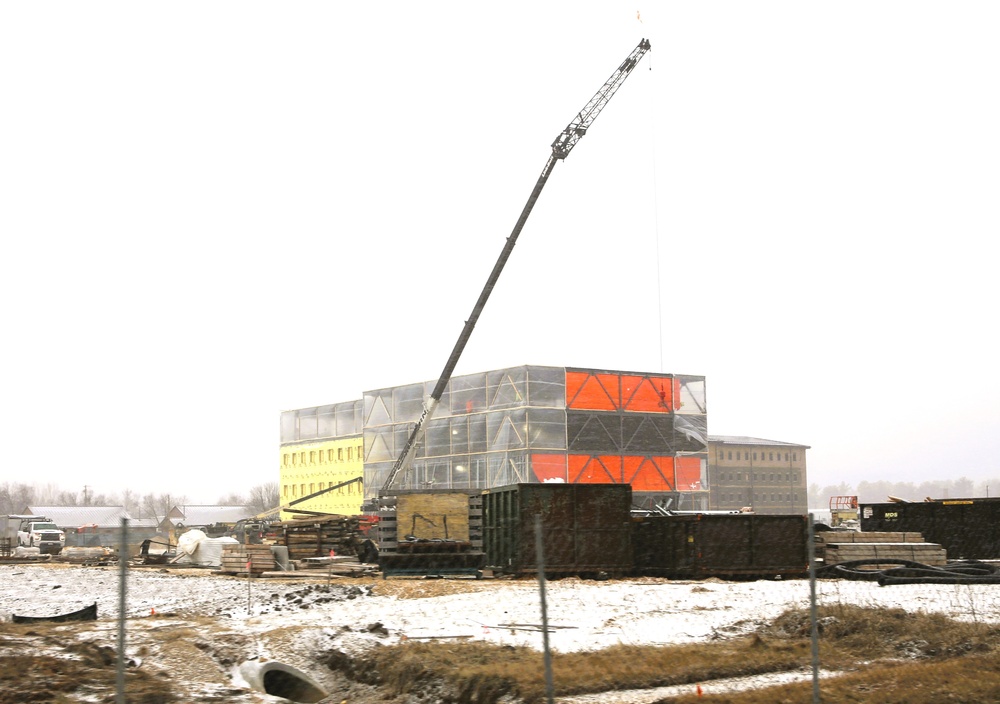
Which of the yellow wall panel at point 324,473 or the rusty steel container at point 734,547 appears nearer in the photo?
the rusty steel container at point 734,547

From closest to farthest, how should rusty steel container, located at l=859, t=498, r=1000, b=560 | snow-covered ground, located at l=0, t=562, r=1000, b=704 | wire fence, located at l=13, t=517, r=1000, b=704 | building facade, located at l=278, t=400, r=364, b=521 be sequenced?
wire fence, located at l=13, t=517, r=1000, b=704, snow-covered ground, located at l=0, t=562, r=1000, b=704, rusty steel container, located at l=859, t=498, r=1000, b=560, building facade, located at l=278, t=400, r=364, b=521

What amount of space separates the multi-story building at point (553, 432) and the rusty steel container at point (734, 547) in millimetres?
29275

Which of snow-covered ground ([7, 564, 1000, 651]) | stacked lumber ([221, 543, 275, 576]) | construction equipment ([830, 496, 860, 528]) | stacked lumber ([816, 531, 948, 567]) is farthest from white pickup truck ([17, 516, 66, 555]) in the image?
construction equipment ([830, 496, 860, 528])

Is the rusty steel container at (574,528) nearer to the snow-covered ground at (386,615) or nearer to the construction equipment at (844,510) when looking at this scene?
the snow-covered ground at (386,615)

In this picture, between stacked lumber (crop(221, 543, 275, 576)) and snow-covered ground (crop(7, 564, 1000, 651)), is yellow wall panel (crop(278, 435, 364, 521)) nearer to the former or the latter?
stacked lumber (crop(221, 543, 275, 576))

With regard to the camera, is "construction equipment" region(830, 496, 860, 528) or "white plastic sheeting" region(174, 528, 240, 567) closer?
"white plastic sheeting" region(174, 528, 240, 567)

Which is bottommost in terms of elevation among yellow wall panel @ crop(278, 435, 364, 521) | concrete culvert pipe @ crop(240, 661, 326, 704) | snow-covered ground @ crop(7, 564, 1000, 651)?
concrete culvert pipe @ crop(240, 661, 326, 704)

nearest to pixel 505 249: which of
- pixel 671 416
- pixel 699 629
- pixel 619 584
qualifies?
pixel 671 416

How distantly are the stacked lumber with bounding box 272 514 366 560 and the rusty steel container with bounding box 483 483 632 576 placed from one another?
22.3 ft

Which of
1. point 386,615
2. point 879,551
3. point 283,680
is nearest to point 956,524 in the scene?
point 879,551

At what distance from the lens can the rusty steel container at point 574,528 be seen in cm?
2509

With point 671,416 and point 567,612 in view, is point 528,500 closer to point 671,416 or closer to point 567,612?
point 567,612

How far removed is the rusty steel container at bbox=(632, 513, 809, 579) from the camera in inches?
974

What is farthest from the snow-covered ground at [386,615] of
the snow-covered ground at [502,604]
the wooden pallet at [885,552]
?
the wooden pallet at [885,552]
